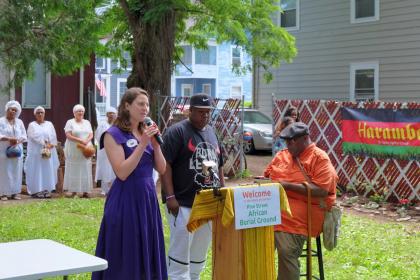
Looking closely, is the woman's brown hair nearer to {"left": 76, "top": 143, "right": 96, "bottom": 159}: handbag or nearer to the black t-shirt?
the black t-shirt

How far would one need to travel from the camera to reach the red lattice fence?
10406 millimetres

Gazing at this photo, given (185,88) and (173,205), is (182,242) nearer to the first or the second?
(173,205)

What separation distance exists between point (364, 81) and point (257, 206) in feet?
44.3

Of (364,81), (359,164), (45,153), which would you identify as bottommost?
(359,164)

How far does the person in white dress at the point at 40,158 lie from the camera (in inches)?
445

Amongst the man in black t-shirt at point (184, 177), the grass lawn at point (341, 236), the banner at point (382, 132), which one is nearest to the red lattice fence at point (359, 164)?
the banner at point (382, 132)

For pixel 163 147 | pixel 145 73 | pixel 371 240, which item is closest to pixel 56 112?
pixel 145 73

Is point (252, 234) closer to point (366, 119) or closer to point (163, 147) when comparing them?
point (163, 147)

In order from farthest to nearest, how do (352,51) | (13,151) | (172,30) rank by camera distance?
(352,51) → (172,30) → (13,151)

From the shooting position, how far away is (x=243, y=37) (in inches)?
576

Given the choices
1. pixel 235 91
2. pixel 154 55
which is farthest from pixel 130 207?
pixel 235 91

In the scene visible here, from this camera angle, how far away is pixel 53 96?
52.0ft

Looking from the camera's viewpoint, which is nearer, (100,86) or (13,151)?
(13,151)

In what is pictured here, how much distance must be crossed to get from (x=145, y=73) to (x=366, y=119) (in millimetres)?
5199
